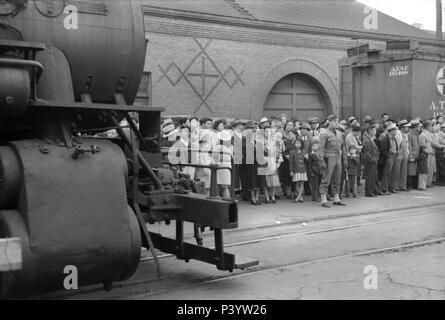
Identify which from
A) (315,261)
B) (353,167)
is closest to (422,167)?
(353,167)

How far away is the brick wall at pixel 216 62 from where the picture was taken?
17328 millimetres

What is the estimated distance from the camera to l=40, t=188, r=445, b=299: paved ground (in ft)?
17.7

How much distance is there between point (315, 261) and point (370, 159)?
Answer: 679 centimetres

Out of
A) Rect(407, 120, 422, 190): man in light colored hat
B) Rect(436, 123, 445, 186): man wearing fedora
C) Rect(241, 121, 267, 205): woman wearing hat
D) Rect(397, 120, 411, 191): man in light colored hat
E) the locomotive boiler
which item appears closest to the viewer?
the locomotive boiler

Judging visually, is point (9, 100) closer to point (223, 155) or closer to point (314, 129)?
point (223, 155)

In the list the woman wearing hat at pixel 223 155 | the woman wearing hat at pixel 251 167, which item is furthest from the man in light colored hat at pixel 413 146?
the woman wearing hat at pixel 223 155

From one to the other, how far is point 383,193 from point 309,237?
5871 millimetres

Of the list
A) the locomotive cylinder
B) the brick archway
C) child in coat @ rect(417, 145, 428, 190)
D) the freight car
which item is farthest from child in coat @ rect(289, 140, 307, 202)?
the brick archway

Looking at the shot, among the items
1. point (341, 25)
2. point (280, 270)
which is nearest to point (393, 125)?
point (280, 270)

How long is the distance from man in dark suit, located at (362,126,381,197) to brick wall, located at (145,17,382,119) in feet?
21.7

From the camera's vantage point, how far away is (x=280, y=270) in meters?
6.27

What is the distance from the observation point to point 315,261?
22.0 feet

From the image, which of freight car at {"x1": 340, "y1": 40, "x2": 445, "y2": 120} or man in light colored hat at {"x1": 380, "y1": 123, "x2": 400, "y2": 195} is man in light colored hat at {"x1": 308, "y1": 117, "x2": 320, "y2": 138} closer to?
man in light colored hat at {"x1": 380, "y1": 123, "x2": 400, "y2": 195}

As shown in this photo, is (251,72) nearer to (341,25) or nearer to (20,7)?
(341,25)
